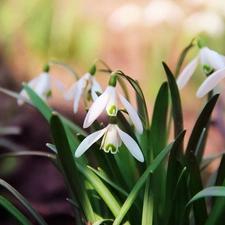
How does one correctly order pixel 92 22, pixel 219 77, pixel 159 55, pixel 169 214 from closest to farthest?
pixel 219 77, pixel 169 214, pixel 159 55, pixel 92 22

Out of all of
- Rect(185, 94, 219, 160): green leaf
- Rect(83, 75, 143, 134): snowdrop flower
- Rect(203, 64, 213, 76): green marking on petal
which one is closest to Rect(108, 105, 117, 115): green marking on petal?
Rect(83, 75, 143, 134): snowdrop flower

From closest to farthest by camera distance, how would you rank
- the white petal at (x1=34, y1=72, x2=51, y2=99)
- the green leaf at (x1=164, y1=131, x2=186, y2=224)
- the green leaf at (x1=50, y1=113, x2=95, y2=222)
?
the green leaf at (x1=50, y1=113, x2=95, y2=222) → the green leaf at (x1=164, y1=131, x2=186, y2=224) → the white petal at (x1=34, y1=72, x2=51, y2=99)

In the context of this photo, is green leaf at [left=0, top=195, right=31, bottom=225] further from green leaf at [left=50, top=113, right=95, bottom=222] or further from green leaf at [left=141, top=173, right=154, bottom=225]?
green leaf at [left=141, top=173, right=154, bottom=225]

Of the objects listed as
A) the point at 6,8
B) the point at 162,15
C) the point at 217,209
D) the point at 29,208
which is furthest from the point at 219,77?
the point at 6,8

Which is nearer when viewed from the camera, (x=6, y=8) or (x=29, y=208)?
(x=29, y=208)

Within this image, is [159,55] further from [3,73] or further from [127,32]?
[3,73]

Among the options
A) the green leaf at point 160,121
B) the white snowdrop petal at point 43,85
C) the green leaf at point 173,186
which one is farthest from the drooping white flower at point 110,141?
the white snowdrop petal at point 43,85
